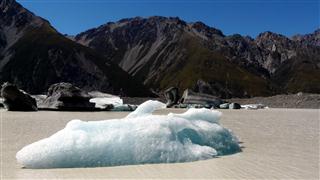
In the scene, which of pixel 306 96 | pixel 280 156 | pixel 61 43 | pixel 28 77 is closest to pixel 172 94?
pixel 306 96

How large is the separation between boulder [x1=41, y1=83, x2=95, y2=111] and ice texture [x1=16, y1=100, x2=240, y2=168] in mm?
30333

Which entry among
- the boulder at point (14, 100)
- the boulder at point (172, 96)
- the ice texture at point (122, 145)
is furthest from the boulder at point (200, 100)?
the ice texture at point (122, 145)

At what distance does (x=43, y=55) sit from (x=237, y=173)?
185 metres

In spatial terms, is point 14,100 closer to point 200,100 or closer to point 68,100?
point 68,100

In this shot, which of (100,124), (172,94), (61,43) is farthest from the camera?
(61,43)

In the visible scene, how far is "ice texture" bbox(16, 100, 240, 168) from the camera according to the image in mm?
10539

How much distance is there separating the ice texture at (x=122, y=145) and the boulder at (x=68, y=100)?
99.5 feet

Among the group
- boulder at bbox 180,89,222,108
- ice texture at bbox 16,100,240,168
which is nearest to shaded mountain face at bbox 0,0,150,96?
boulder at bbox 180,89,222,108

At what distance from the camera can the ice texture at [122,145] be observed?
10.5 m

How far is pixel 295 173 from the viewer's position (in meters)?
9.67

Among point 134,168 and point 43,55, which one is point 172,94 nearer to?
point 134,168

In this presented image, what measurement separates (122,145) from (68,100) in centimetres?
3223

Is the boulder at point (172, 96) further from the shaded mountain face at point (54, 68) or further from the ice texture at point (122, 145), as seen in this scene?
the shaded mountain face at point (54, 68)

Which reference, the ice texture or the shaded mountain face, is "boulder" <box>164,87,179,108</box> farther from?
the shaded mountain face
